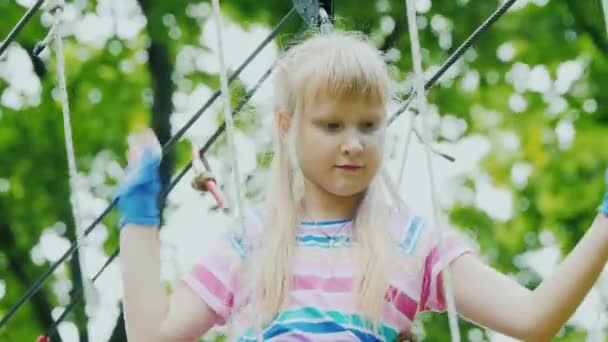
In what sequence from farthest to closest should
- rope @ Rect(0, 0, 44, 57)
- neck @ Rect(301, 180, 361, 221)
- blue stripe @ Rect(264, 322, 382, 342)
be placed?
rope @ Rect(0, 0, 44, 57) → neck @ Rect(301, 180, 361, 221) → blue stripe @ Rect(264, 322, 382, 342)

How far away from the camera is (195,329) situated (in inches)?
63.5

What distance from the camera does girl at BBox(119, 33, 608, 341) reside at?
1.54 meters

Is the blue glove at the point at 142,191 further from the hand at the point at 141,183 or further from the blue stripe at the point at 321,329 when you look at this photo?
the blue stripe at the point at 321,329

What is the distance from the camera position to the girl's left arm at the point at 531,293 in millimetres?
1414

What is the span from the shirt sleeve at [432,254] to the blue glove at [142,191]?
0.31 m

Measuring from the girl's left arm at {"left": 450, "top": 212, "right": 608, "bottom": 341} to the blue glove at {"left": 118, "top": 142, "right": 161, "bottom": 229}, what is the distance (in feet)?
1.19

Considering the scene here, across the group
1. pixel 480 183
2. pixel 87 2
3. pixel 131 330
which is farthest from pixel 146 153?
pixel 480 183

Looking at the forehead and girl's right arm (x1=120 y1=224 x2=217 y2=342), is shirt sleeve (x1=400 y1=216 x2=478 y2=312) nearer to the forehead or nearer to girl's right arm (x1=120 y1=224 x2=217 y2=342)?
the forehead

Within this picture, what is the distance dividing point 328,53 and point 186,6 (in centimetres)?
504

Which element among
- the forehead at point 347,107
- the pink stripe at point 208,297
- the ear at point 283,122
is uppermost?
the forehead at point 347,107

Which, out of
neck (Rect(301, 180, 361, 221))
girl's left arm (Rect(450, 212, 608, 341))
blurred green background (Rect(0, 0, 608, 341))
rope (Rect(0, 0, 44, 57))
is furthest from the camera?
blurred green background (Rect(0, 0, 608, 341))

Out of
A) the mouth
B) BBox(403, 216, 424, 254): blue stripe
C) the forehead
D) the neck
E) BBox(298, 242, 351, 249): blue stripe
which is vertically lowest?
BBox(298, 242, 351, 249): blue stripe

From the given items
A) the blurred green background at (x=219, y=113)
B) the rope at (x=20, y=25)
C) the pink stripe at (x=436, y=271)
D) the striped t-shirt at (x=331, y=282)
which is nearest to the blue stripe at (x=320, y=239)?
the striped t-shirt at (x=331, y=282)

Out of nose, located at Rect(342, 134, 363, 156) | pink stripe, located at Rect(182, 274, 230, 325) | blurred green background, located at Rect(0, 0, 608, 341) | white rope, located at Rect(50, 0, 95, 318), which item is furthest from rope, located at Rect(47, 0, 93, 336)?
blurred green background, located at Rect(0, 0, 608, 341)
